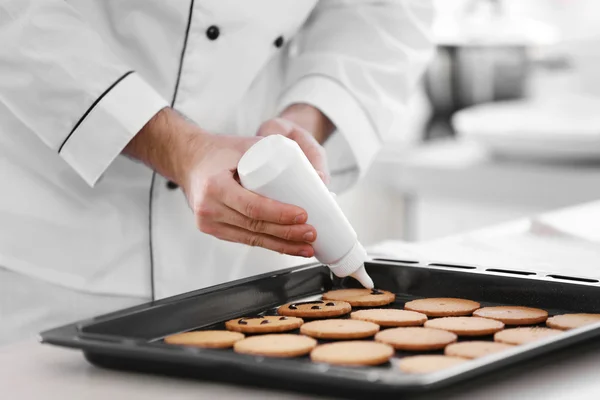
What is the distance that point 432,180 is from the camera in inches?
94.0

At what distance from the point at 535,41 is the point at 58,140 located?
1987 mm

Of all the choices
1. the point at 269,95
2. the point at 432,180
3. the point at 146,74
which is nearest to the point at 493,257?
the point at 269,95

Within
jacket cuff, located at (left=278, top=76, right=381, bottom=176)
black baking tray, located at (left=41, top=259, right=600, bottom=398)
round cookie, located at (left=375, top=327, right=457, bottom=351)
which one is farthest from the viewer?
jacket cuff, located at (left=278, top=76, right=381, bottom=176)

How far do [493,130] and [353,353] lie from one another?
1667 mm

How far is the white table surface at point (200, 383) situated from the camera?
0.68m

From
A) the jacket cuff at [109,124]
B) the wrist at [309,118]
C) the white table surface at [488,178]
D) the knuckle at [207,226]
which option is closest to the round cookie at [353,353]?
the knuckle at [207,226]

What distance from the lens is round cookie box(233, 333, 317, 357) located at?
2.40 feet

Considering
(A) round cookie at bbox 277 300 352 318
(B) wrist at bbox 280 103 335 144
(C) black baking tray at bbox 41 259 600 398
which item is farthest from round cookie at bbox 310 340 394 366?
(B) wrist at bbox 280 103 335 144

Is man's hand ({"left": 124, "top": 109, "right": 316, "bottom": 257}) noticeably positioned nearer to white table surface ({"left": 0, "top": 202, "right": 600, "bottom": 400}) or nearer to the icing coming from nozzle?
the icing coming from nozzle

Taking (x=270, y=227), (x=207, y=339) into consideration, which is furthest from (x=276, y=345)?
(x=270, y=227)

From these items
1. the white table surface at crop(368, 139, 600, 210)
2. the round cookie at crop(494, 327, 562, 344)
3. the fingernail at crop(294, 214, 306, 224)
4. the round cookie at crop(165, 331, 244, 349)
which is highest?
the white table surface at crop(368, 139, 600, 210)

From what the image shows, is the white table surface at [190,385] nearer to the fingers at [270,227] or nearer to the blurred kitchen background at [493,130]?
the fingers at [270,227]

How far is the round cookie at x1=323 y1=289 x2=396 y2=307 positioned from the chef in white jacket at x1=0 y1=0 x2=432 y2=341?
0.21 feet

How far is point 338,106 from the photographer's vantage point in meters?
1.28
